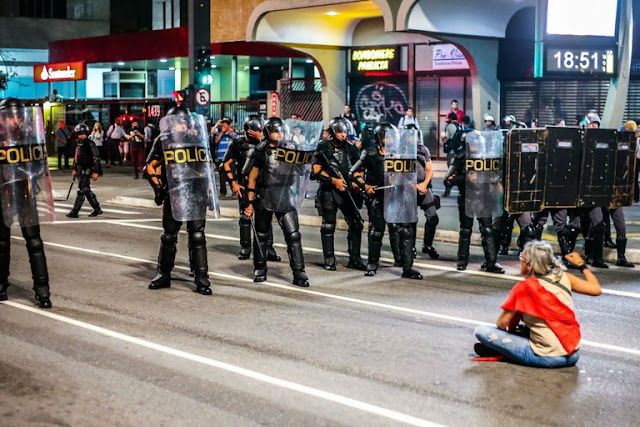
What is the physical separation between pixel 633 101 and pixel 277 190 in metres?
16.6

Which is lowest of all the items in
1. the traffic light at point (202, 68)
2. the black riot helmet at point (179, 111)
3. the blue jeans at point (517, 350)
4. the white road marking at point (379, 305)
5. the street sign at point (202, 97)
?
the white road marking at point (379, 305)

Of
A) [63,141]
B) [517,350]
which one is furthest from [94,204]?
[63,141]

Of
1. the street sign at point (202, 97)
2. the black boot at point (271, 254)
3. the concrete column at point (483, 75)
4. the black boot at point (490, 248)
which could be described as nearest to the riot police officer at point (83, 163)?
the street sign at point (202, 97)

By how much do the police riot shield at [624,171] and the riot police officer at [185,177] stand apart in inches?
226

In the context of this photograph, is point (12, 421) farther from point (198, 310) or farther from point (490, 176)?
point (490, 176)

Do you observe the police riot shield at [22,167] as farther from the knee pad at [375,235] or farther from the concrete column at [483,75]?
the concrete column at [483,75]

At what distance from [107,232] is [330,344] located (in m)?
9.03

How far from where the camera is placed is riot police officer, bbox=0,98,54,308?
973 cm

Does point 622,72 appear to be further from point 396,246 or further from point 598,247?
point 396,246

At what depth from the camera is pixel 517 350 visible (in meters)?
7.72

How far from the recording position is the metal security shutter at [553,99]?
26.0 m

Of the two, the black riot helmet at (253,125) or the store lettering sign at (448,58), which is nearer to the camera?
the black riot helmet at (253,125)

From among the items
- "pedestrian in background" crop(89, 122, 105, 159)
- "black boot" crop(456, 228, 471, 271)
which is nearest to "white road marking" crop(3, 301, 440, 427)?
"black boot" crop(456, 228, 471, 271)

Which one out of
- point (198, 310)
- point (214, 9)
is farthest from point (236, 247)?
point (214, 9)
